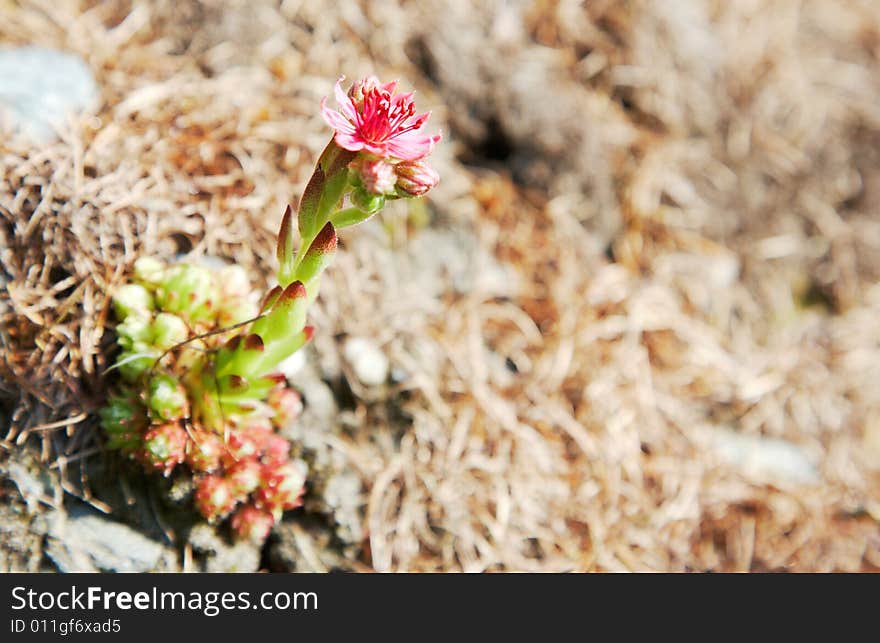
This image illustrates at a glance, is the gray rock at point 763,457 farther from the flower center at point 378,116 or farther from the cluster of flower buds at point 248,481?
the flower center at point 378,116

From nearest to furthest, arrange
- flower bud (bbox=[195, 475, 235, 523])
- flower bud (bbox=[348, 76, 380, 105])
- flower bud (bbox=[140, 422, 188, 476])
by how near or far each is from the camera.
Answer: flower bud (bbox=[348, 76, 380, 105]), flower bud (bbox=[140, 422, 188, 476]), flower bud (bbox=[195, 475, 235, 523])

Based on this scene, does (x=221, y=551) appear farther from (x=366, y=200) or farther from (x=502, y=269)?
(x=502, y=269)

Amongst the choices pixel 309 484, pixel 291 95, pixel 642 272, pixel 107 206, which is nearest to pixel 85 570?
pixel 309 484

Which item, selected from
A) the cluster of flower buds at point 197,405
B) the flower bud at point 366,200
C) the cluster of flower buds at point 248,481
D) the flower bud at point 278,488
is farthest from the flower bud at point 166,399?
the flower bud at point 366,200

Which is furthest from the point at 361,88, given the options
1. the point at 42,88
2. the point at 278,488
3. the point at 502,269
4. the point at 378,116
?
the point at 502,269

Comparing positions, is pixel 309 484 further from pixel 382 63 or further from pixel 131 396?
pixel 382 63

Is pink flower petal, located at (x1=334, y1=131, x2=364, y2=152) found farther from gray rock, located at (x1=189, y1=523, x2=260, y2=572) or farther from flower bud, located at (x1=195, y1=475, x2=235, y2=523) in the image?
gray rock, located at (x1=189, y1=523, x2=260, y2=572)

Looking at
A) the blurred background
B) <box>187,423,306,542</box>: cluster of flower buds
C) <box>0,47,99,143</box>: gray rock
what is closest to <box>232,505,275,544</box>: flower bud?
<box>187,423,306,542</box>: cluster of flower buds
